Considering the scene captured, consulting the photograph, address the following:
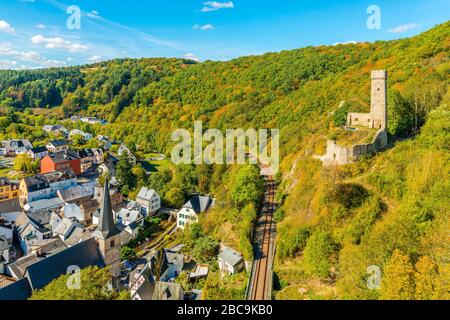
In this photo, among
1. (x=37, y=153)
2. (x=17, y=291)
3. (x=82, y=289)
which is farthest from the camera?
(x=37, y=153)

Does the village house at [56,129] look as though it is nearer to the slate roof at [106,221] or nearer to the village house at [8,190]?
the village house at [8,190]

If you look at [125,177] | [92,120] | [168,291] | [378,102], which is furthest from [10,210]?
[92,120]

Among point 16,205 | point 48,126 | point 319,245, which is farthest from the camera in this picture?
point 48,126

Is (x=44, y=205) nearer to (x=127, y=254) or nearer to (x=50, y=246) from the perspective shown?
(x=50, y=246)

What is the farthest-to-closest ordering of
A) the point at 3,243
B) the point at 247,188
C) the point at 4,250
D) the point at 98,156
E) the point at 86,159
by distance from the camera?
1. the point at 98,156
2. the point at 86,159
3. the point at 247,188
4. the point at 3,243
5. the point at 4,250

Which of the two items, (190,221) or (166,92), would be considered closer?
(190,221)
